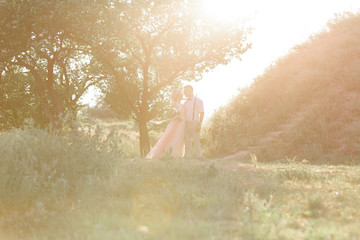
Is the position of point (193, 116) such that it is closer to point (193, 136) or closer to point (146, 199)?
point (193, 136)

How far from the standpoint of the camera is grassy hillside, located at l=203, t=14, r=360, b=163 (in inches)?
593

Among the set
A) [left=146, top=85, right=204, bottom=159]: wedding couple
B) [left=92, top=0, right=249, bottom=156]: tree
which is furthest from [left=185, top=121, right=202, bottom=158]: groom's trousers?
[left=92, top=0, right=249, bottom=156]: tree

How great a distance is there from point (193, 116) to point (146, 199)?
22.7 feet

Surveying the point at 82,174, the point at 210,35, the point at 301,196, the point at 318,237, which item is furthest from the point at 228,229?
the point at 210,35

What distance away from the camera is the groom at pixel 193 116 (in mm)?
12828

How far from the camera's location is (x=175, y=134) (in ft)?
43.5

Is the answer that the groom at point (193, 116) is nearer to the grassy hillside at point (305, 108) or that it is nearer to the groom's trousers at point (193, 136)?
the groom's trousers at point (193, 136)

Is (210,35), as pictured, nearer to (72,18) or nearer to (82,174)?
(72,18)

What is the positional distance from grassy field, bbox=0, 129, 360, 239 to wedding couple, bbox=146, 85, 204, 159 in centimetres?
433

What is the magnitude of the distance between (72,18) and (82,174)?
9.81 metres

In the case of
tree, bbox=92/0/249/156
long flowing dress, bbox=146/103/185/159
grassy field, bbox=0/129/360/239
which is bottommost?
Result: grassy field, bbox=0/129/360/239

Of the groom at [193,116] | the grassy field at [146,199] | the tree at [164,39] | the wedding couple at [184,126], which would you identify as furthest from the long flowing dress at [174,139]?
the grassy field at [146,199]

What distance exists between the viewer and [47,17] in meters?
15.1

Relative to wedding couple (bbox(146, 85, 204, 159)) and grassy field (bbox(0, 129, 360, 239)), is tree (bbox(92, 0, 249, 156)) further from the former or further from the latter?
grassy field (bbox(0, 129, 360, 239))
